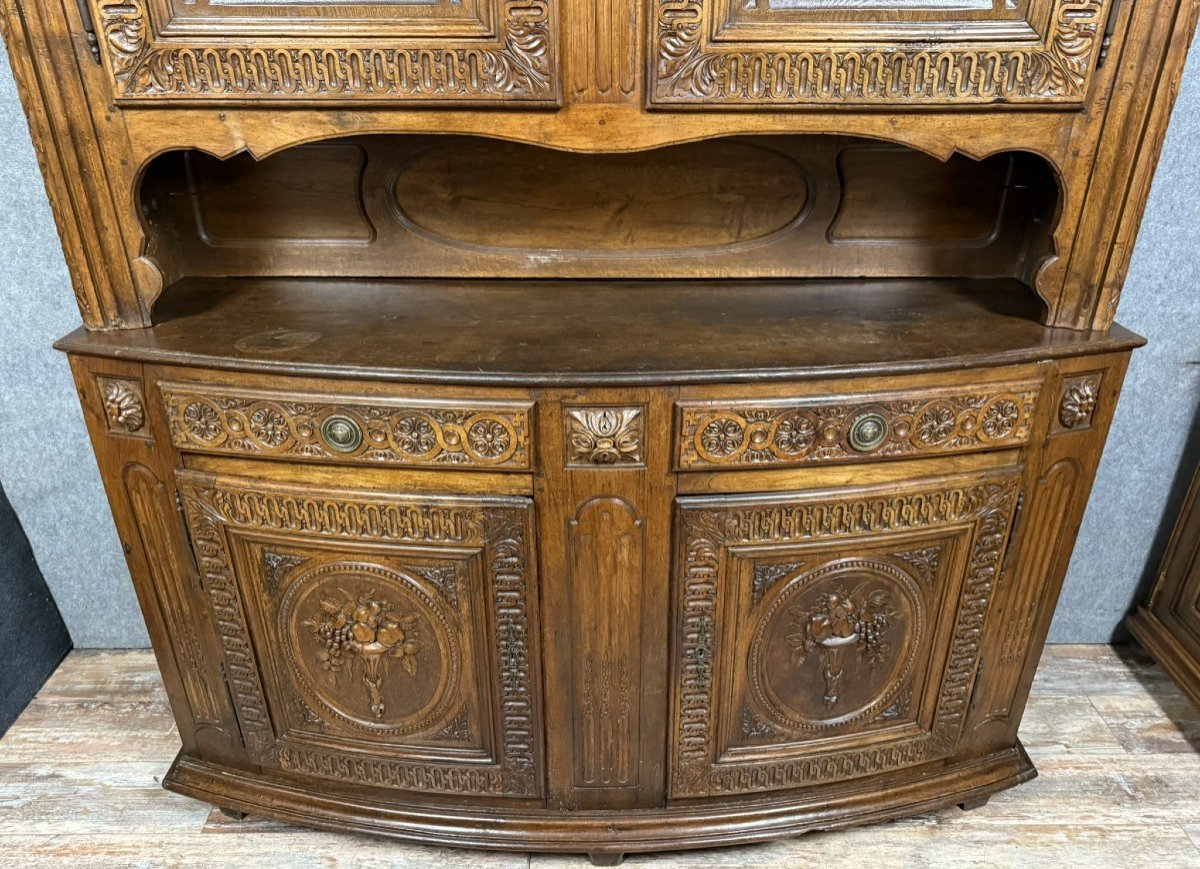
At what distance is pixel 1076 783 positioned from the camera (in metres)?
1.71

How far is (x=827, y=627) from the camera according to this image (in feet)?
4.63

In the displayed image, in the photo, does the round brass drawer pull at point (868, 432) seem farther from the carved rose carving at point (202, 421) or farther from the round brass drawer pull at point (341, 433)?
the carved rose carving at point (202, 421)

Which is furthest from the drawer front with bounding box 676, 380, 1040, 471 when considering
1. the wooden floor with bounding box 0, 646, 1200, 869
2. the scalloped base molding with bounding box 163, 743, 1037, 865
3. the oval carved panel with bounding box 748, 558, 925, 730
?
the wooden floor with bounding box 0, 646, 1200, 869

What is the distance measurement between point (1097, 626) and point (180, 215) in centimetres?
227

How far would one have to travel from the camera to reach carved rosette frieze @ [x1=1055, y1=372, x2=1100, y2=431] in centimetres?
129

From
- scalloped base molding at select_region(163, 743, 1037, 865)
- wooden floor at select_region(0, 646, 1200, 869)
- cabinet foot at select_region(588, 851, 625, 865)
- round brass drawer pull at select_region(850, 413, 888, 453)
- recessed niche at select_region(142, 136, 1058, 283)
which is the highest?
recessed niche at select_region(142, 136, 1058, 283)

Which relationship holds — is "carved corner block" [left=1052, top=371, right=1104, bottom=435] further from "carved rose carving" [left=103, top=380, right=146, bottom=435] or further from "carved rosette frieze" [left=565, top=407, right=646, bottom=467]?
"carved rose carving" [left=103, top=380, right=146, bottom=435]

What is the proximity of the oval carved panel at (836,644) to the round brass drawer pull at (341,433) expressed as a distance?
713 mm

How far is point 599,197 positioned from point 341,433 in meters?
0.66

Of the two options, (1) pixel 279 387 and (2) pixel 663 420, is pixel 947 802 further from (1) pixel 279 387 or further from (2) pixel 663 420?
(1) pixel 279 387

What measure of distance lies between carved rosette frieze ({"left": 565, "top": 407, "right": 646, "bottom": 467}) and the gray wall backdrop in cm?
117

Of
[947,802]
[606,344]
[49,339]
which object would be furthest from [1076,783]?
[49,339]

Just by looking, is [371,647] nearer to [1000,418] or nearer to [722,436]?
[722,436]

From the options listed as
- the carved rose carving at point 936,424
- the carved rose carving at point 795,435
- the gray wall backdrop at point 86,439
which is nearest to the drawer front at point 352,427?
the carved rose carving at point 795,435
